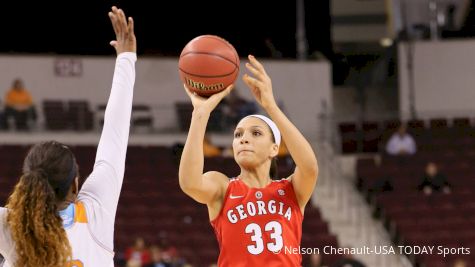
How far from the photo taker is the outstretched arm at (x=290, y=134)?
384 centimetres

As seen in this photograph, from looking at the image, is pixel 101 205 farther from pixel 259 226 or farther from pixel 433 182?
pixel 433 182

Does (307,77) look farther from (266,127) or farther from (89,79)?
(266,127)

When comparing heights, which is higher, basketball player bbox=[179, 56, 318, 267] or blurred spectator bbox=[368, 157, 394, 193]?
basketball player bbox=[179, 56, 318, 267]

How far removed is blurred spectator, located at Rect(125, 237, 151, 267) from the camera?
11148 mm

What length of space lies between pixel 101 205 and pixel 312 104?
15.3 metres

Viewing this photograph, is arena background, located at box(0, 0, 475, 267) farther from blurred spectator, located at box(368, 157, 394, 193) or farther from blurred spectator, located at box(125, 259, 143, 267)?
blurred spectator, located at box(125, 259, 143, 267)

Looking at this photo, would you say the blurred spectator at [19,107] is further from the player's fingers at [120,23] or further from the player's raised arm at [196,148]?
the player's fingers at [120,23]

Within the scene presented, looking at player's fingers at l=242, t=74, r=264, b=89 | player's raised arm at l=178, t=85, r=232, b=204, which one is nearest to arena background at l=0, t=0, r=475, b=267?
player's raised arm at l=178, t=85, r=232, b=204

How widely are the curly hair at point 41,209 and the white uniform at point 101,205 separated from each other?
63 millimetres

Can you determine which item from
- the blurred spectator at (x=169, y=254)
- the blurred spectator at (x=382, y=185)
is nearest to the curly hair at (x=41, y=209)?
the blurred spectator at (x=169, y=254)

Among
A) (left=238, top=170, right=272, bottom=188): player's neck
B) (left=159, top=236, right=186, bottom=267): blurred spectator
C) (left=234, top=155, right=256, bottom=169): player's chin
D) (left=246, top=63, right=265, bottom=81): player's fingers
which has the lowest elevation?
(left=159, top=236, right=186, bottom=267): blurred spectator

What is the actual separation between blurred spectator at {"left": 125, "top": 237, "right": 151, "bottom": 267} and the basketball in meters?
Result: 6.98

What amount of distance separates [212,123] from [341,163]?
2.44m

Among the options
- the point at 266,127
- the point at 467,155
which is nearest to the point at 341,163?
the point at 467,155
